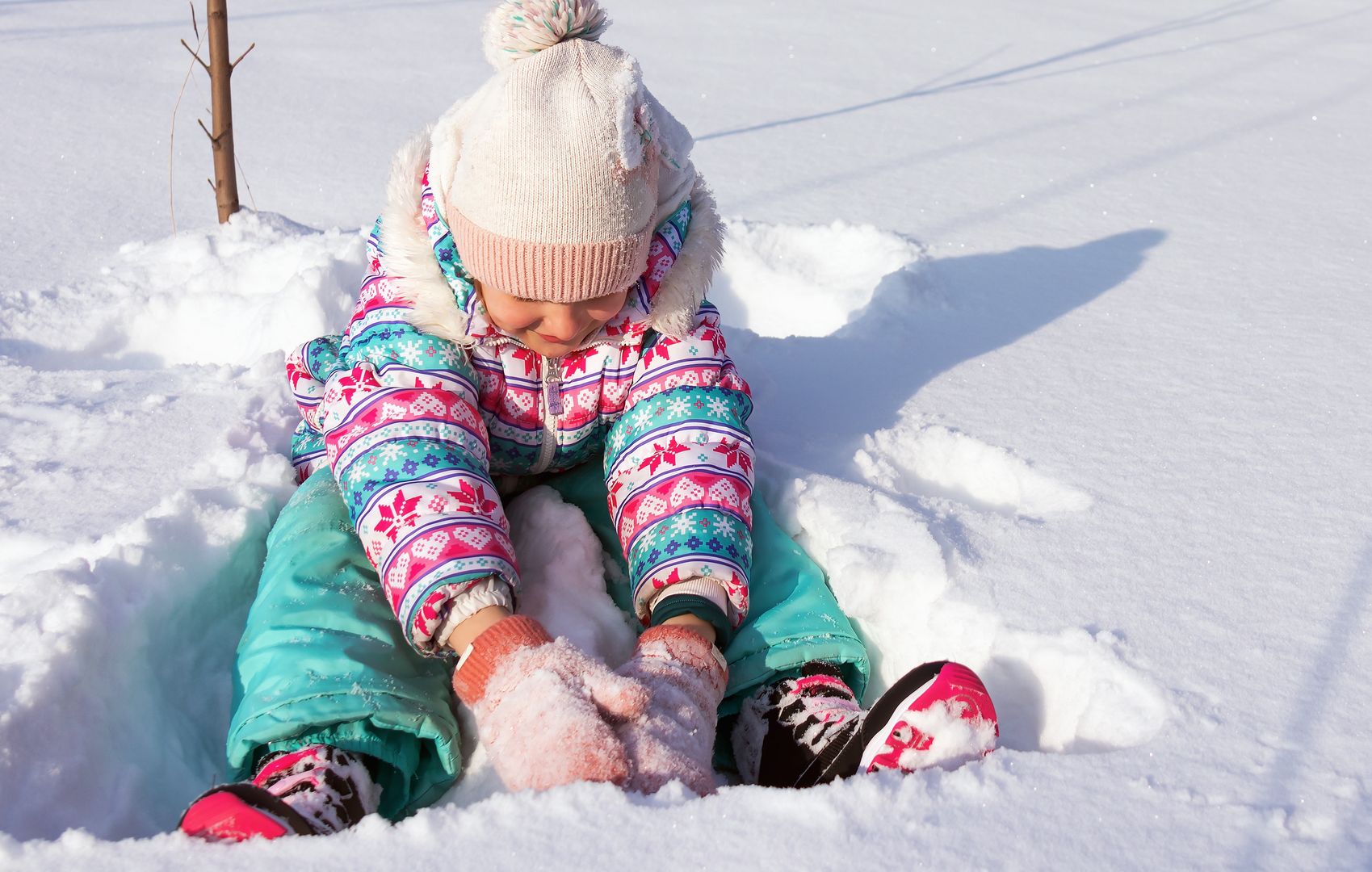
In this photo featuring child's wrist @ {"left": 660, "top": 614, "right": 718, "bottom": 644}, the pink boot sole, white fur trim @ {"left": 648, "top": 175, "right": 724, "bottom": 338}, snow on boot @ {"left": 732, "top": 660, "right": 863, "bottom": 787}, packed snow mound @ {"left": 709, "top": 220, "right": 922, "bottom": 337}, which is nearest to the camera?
the pink boot sole

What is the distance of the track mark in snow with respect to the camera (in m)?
1.51

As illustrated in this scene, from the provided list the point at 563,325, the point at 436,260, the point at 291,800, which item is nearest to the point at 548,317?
the point at 563,325

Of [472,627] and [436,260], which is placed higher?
[436,260]

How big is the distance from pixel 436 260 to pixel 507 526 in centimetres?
31

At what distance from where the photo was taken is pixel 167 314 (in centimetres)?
204

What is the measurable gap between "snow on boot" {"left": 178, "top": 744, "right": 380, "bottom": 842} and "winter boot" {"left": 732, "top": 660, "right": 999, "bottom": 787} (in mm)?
402

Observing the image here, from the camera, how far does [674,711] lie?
3.57ft

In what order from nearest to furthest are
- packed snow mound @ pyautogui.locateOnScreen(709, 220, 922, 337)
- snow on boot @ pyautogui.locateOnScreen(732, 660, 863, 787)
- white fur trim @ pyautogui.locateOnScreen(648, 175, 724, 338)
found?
snow on boot @ pyautogui.locateOnScreen(732, 660, 863, 787) < white fur trim @ pyautogui.locateOnScreen(648, 175, 724, 338) < packed snow mound @ pyautogui.locateOnScreen(709, 220, 922, 337)

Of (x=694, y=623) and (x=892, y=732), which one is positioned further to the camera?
(x=694, y=623)

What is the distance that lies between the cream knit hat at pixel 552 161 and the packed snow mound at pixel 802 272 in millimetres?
991

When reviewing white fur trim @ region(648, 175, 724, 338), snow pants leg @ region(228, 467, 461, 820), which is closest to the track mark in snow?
white fur trim @ region(648, 175, 724, 338)

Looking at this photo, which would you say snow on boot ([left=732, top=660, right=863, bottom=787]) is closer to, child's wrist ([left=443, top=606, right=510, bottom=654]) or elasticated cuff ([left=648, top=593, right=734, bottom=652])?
elasticated cuff ([left=648, top=593, right=734, bottom=652])

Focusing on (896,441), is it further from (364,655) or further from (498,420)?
(364,655)

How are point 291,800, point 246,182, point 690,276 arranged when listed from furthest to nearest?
point 246,182
point 690,276
point 291,800
